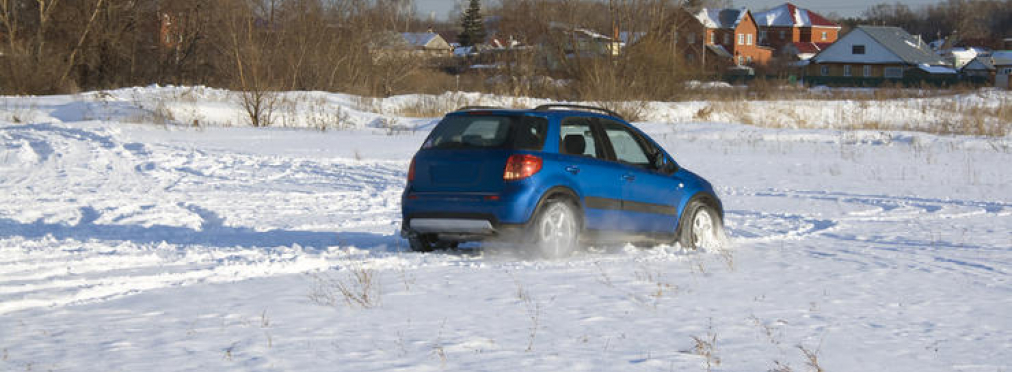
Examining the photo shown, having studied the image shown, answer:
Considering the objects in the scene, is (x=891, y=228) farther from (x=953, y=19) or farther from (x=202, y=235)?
(x=953, y=19)

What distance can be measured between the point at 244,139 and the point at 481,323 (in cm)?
1961

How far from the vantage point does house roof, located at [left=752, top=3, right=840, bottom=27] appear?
5408 inches

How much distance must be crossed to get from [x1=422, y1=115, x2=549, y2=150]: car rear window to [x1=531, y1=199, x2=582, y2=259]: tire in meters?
0.61

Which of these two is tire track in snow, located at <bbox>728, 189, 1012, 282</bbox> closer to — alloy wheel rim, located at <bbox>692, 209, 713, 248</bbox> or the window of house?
alloy wheel rim, located at <bbox>692, 209, 713, 248</bbox>

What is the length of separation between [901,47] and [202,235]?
100424mm

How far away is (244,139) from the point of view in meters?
26.0

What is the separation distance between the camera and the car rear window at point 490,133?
33.2ft

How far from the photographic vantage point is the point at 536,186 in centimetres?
1001

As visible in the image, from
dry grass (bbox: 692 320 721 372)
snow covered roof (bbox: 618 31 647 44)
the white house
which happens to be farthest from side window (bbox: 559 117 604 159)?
the white house

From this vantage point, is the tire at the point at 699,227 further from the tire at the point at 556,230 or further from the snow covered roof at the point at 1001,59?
the snow covered roof at the point at 1001,59

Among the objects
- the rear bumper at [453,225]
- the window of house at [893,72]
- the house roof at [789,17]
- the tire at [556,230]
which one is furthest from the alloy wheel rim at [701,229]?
the house roof at [789,17]

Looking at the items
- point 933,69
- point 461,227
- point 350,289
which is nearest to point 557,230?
point 461,227

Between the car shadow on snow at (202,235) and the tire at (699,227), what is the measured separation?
301 cm

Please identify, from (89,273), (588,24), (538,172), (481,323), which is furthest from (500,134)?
(588,24)
